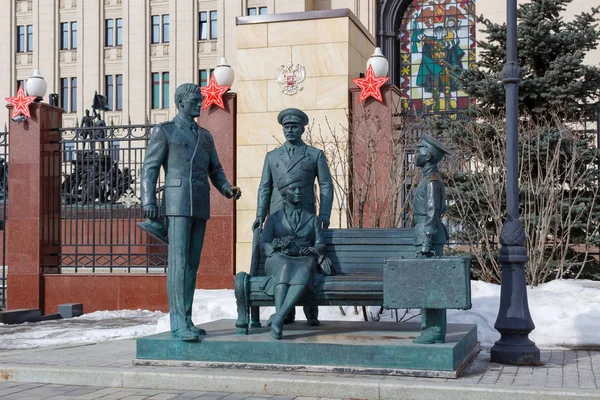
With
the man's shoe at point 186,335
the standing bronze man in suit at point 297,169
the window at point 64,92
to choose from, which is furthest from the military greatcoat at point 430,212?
the window at point 64,92

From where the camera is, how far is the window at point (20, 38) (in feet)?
157

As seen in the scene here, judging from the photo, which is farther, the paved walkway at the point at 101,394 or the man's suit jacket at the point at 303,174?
the man's suit jacket at the point at 303,174

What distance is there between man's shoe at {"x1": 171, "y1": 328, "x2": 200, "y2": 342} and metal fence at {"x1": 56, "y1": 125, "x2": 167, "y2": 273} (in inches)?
177

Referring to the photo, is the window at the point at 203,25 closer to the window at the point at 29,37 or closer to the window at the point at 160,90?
the window at the point at 160,90

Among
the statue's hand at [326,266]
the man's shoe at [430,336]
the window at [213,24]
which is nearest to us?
the man's shoe at [430,336]

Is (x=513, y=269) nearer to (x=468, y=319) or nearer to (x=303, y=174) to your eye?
(x=468, y=319)

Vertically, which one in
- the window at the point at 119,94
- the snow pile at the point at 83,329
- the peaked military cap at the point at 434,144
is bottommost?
the snow pile at the point at 83,329

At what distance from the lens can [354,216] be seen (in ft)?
41.3

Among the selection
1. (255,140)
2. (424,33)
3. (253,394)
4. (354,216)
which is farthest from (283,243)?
(424,33)

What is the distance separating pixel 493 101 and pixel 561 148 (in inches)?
61.1

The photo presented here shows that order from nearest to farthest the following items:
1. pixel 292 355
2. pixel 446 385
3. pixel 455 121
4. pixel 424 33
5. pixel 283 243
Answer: pixel 446 385, pixel 292 355, pixel 283 243, pixel 455 121, pixel 424 33

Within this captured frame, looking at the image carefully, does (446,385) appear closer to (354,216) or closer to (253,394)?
(253,394)

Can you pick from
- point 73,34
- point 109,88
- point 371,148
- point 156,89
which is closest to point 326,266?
point 371,148

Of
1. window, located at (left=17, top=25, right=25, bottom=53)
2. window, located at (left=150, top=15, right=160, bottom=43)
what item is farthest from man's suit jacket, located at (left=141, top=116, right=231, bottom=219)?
window, located at (left=17, top=25, right=25, bottom=53)
